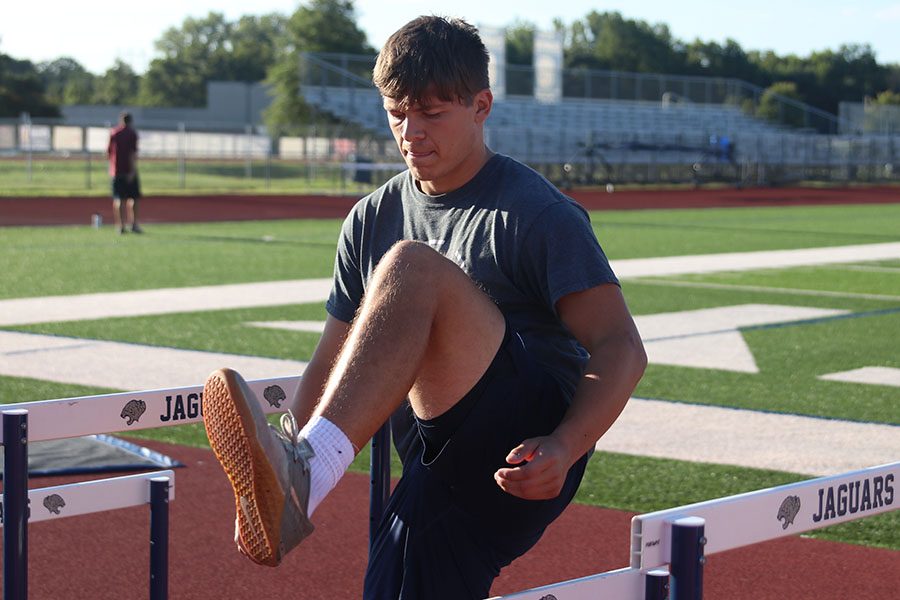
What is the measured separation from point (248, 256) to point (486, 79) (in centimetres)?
1368

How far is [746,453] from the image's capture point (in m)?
6.43

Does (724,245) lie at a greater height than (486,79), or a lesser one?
lesser

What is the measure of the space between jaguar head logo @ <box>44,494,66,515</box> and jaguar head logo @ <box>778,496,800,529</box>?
206cm

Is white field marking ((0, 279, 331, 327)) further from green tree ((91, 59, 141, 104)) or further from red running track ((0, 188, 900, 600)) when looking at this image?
green tree ((91, 59, 141, 104))

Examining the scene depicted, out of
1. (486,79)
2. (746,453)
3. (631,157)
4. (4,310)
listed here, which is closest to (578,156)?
(631,157)

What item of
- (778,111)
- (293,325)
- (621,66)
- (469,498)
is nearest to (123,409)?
(469,498)

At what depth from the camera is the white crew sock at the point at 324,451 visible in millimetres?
2619

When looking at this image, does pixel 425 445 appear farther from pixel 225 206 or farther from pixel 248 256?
pixel 225 206

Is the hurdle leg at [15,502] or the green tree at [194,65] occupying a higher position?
the green tree at [194,65]

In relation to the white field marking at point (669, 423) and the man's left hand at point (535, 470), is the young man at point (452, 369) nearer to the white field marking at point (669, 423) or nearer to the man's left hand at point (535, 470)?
the man's left hand at point (535, 470)

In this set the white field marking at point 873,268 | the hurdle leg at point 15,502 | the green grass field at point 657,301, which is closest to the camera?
the hurdle leg at point 15,502

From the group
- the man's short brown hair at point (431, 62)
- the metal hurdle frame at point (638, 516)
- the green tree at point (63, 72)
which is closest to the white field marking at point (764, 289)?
the metal hurdle frame at point (638, 516)

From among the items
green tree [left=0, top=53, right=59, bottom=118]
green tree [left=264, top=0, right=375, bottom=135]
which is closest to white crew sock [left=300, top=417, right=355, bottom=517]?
green tree [left=264, top=0, right=375, bottom=135]

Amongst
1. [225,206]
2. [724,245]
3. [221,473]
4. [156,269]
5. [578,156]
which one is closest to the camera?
[221,473]
